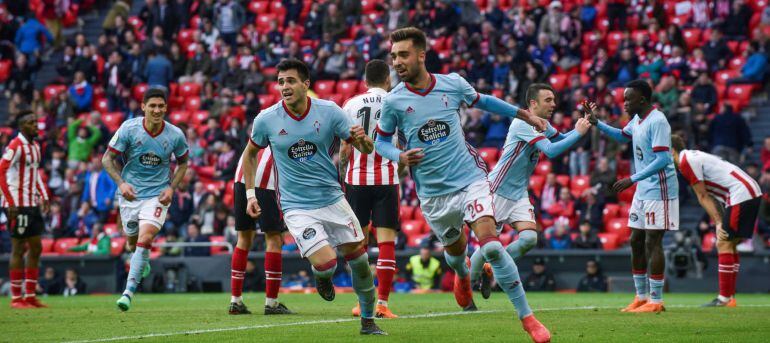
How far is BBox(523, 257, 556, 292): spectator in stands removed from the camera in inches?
836

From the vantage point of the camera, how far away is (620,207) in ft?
75.0

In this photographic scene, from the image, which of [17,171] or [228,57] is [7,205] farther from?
[228,57]

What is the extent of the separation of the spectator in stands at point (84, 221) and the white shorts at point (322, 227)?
57.6 feet

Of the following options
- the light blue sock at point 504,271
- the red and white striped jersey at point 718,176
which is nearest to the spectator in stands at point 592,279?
the red and white striped jersey at point 718,176

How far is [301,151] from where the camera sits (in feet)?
32.8

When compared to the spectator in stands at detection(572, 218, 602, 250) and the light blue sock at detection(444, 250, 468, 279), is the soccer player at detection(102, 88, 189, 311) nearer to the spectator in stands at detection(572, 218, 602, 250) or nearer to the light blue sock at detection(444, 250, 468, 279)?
the light blue sock at detection(444, 250, 468, 279)

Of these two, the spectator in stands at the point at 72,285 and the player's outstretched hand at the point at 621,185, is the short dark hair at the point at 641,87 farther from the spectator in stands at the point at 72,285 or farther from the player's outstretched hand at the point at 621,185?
the spectator in stands at the point at 72,285

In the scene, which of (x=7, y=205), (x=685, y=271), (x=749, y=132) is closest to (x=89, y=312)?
(x=7, y=205)

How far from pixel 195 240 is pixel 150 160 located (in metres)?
10.8

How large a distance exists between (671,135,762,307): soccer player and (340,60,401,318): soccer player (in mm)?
4066

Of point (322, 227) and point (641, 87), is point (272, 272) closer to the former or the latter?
point (322, 227)

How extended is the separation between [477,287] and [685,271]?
26.0 feet

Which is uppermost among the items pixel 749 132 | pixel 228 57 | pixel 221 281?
pixel 228 57

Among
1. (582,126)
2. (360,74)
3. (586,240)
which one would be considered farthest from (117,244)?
(582,126)
